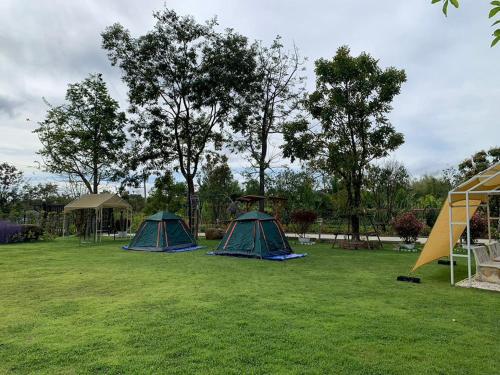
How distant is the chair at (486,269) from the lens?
258 inches

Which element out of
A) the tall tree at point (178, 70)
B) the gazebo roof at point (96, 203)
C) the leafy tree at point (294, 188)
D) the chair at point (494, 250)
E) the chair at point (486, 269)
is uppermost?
the tall tree at point (178, 70)

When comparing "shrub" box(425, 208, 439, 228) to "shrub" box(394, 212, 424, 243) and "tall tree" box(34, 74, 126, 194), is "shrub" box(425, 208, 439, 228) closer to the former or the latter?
"shrub" box(394, 212, 424, 243)

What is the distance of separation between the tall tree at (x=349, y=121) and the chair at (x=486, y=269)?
22.9 feet

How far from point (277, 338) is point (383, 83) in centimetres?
1167

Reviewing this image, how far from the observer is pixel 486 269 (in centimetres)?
670

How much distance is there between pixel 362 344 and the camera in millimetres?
3633

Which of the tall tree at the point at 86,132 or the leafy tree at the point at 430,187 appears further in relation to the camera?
the leafy tree at the point at 430,187

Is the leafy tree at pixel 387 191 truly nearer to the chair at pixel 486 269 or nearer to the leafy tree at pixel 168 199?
the leafy tree at pixel 168 199

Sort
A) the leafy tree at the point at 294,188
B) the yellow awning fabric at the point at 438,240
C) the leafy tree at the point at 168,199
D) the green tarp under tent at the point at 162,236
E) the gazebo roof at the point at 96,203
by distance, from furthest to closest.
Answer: the leafy tree at the point at 168,199
the leafy tree at the point at 294,188
the gazebo roof at the point at 96,203
the green tarp under tent at the point at 162,236
the yellow awning fabric at the point at 438,240

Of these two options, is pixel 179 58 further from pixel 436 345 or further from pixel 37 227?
pixel 436 345

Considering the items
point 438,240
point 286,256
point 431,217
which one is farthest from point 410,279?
point 431,217

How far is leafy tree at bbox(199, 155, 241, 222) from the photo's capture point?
80.5 ft

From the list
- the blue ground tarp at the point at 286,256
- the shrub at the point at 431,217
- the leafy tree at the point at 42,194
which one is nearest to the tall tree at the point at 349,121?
the blue ground tarp at the point at 286,256

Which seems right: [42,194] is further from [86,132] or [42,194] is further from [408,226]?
[408,226]
